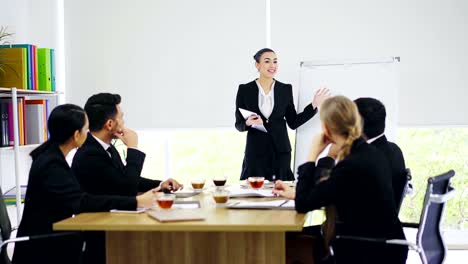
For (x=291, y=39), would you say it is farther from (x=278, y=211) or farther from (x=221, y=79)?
Answer: (x=278, y=211)

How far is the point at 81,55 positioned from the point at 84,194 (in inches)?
115

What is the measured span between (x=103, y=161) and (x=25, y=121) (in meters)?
1.89

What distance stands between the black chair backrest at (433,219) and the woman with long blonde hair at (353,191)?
4.6 inches

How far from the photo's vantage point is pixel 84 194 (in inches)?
112

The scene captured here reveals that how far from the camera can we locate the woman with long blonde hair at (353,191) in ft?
8.52

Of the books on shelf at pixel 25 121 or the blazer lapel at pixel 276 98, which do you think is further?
the blazer lapel at pixel 276 98

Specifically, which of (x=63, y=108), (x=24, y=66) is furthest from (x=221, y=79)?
(x=63, y=108)

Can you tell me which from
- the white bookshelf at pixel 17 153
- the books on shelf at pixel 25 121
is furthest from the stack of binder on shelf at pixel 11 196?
the books on shelf at pixel 25 121

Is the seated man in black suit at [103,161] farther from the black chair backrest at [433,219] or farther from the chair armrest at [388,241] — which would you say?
the black chair backrest at [433,219]

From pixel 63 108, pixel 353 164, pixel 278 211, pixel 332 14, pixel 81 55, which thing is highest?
pixel 332 14

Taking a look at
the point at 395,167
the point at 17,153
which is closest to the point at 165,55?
the point at 17,153

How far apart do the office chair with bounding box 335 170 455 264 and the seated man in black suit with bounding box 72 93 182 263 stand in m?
1.12

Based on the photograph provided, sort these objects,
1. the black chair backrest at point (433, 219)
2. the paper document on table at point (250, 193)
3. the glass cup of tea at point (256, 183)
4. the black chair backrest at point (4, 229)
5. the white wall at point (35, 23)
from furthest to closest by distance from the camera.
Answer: the white wall at point (35, 23) → the glass cup of tea at point (256, 183) → the paper document on table at point (250, 193) → the black chair backrest at point (4, 229) → the black chair backrest at point (433, 219)

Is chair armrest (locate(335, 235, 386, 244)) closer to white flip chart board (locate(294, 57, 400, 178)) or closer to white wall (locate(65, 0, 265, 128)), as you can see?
white flip chart board (locate(294, 57, 400, 178))
